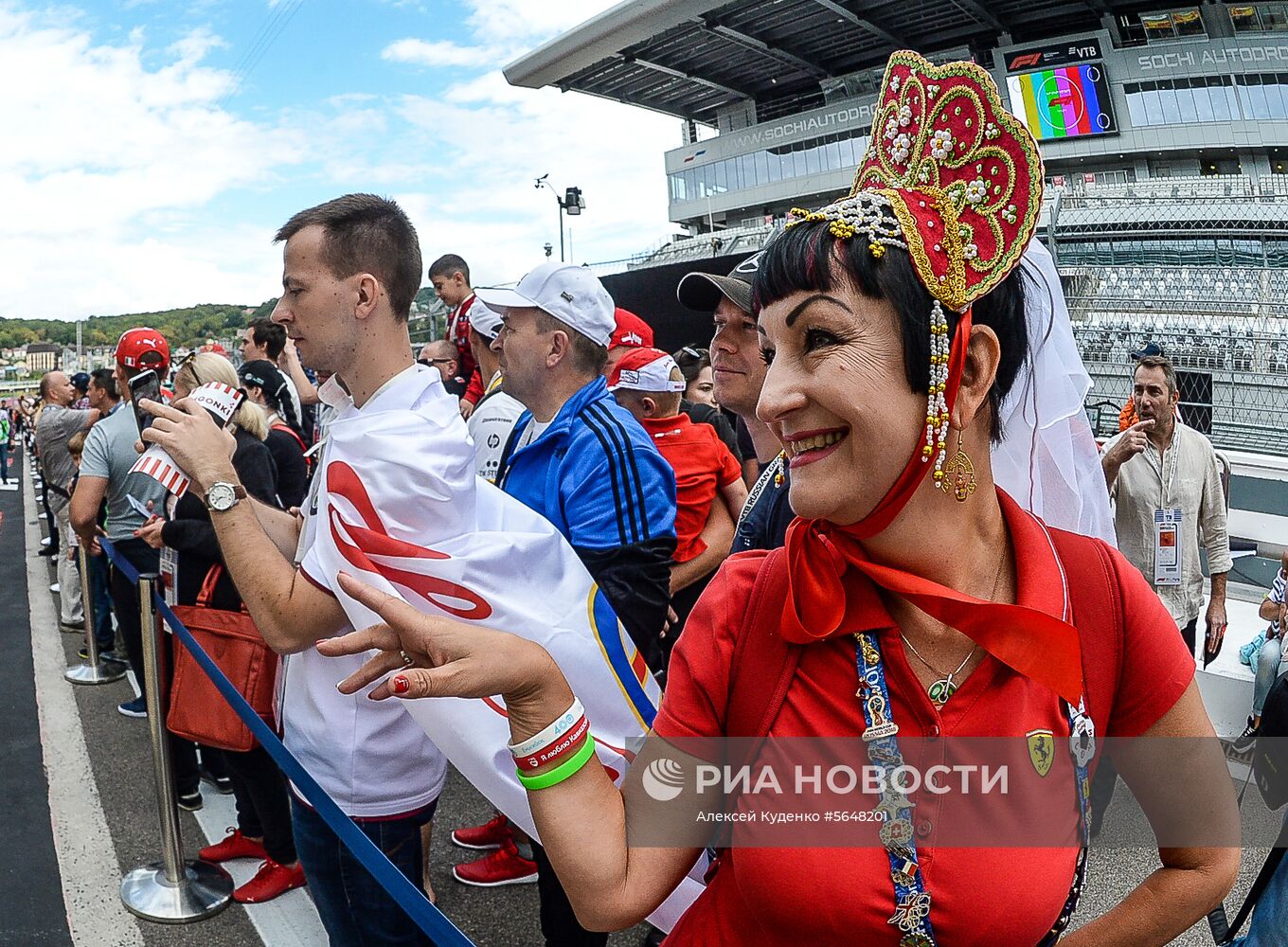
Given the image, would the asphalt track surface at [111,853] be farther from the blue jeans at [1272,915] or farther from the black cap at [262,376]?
the black cap at [262,376]

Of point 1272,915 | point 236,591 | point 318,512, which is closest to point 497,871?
point 236,591

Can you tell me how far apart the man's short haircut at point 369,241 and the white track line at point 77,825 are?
2664 millimetres

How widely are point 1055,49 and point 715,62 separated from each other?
15.6 meters

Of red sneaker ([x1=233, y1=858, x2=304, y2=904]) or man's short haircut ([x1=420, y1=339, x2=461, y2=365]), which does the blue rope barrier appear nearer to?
red sneaker ([x1=233, y1=858, x2=304, y2=904])

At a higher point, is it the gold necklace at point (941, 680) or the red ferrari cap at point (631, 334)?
the red ferrari cap at point (631, 334)

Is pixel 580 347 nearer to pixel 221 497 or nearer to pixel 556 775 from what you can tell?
pixel 221 497

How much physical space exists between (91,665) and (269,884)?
382 centimetres

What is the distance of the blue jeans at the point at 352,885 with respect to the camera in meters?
2.17

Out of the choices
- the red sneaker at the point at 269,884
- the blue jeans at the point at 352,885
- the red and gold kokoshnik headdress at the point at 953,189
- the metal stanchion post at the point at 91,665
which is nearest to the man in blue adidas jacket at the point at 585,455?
the blue jeans at the point at 352,885

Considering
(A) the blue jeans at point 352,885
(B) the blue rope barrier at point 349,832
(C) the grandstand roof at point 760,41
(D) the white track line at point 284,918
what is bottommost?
(D) the white track line at point 284,918

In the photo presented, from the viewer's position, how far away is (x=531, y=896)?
3572 millimetres

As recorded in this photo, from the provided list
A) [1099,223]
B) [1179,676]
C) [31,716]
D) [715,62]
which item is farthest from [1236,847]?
[715,62]

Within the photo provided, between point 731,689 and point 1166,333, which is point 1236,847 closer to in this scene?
point 731,689

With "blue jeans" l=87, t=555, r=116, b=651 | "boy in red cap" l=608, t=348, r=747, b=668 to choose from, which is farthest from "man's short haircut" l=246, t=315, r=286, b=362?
"boy in red cap" l=608, t=348, r=747, b=668
